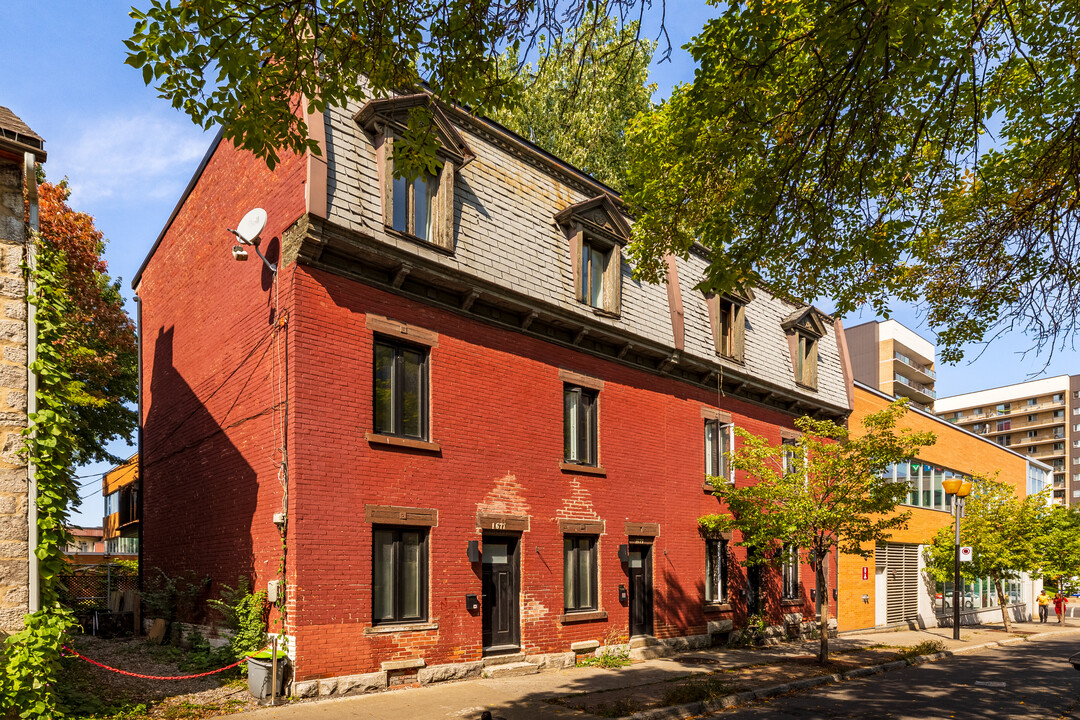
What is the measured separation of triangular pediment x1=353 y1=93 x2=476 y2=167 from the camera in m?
13.9

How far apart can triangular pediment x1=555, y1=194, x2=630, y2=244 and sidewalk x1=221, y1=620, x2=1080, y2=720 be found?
9.75 m

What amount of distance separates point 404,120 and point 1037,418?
402 feet

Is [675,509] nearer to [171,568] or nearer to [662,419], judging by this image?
[662,419]

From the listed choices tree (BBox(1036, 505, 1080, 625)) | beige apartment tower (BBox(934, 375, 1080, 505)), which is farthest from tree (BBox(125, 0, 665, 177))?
beige apartment tower (BBox(934, 375, 1080, 505))

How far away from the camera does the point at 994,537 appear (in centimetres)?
2994

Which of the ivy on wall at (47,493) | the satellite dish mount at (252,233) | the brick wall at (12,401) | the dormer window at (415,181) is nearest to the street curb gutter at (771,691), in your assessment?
the ivy on wall at (47,493)

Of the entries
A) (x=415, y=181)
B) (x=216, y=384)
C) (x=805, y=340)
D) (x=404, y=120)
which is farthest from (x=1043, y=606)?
(x=216, y=384)

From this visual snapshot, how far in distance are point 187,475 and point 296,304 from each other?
6.10 metres

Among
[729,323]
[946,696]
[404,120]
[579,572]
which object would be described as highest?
[404,120]

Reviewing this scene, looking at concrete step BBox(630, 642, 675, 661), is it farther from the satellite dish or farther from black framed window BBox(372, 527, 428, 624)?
the satellite dish

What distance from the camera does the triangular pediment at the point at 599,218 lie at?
700 inches

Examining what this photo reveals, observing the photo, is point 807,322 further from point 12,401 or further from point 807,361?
point 12,401

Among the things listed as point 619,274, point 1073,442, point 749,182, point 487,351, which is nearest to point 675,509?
point 619,274

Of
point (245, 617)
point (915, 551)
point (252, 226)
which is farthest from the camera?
point (915, 551)
